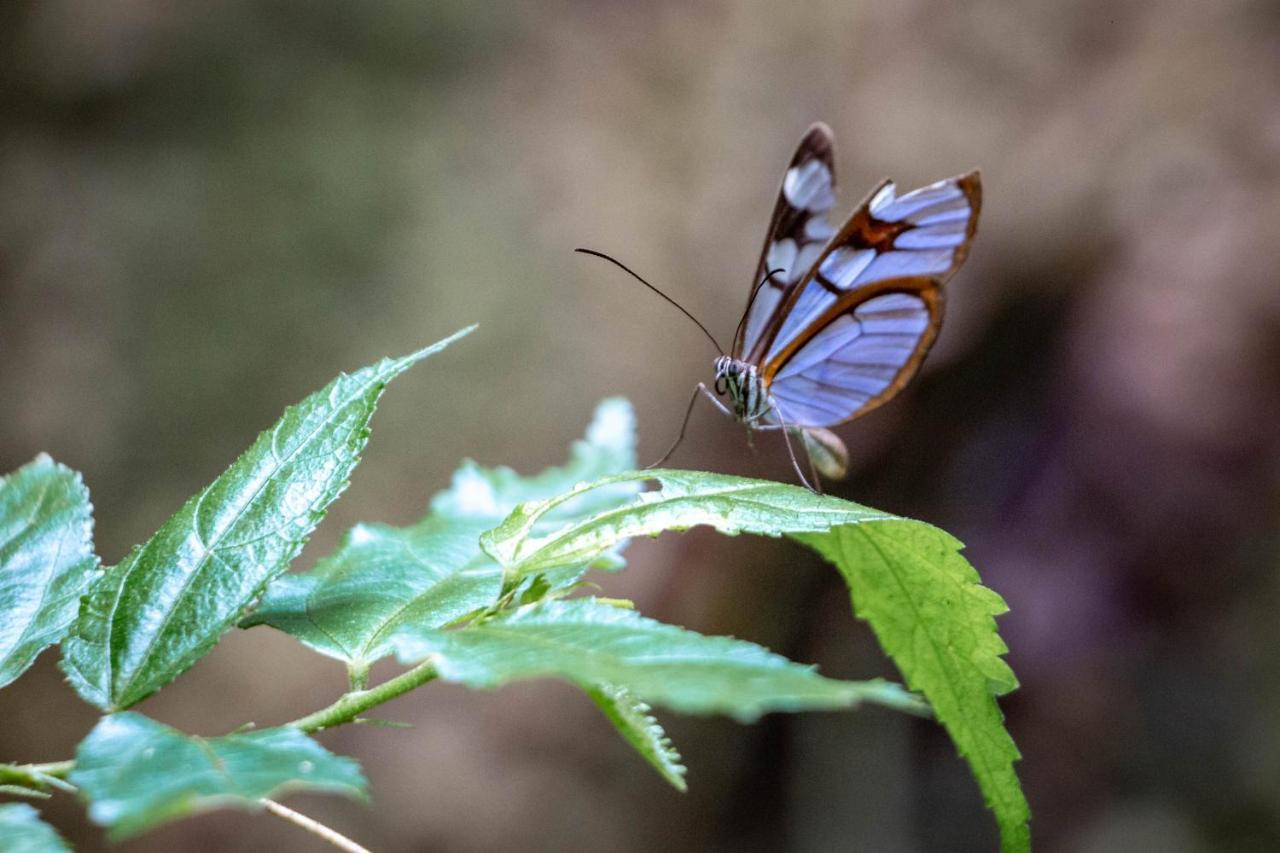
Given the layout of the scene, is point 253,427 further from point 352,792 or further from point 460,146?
point 352,792

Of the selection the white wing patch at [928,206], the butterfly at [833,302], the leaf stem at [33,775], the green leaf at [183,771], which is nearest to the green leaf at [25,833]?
the green leaf at [183,771]

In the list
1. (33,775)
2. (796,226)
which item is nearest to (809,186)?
(796,226)

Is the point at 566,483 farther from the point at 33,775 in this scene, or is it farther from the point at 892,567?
the point at 33,775

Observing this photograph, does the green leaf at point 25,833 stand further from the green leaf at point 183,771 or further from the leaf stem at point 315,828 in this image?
the leaf stem at point 315,828

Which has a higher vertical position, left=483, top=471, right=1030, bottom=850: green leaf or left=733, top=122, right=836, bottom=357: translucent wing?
left=733, top=122, right=836, bottom=357: translucent wing

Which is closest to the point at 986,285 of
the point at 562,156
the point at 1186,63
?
the point at 1186,63

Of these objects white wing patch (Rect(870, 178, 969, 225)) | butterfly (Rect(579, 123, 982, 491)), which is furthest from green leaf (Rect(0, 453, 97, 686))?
white wing patch (Rect(870, 178, 969, 225))

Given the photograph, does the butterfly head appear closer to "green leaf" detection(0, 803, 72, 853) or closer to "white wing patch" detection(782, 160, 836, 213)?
"white wing patch" detection(782, 160, 836, 213)
